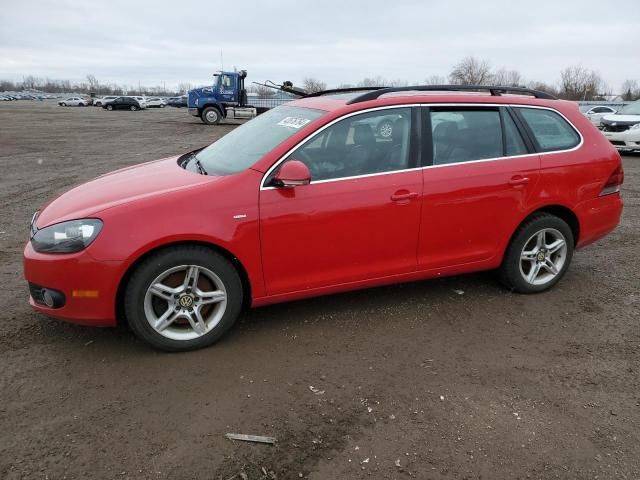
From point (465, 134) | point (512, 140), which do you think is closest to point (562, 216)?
point (512, 140)

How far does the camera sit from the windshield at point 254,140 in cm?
368

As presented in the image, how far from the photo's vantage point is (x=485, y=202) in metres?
3.96

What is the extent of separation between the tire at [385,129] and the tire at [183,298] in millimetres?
1476

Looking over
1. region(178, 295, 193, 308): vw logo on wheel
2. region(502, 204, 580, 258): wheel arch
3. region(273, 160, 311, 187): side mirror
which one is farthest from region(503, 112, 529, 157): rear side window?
region(178, 295, 193, 308): vw logo on wheel

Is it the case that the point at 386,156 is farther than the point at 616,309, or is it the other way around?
the point at 616,309

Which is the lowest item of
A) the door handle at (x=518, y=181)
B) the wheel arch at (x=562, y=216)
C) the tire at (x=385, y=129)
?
the wheel arch at (x=562, y=216)

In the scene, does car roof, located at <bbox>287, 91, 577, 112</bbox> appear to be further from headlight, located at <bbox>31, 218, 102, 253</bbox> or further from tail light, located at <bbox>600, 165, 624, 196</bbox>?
headlight, located at <bbox>31, 218, 102, 253</bbox>

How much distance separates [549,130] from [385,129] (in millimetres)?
1553

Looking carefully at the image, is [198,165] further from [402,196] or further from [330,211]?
[402,196]

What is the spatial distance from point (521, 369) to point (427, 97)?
6.92ft

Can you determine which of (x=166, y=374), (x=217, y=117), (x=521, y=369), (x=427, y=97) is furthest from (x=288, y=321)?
(x=217, y=117)

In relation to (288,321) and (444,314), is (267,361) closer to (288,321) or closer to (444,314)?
(288,321)

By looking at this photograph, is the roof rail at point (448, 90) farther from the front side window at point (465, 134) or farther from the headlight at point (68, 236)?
the headlight at point (68, 236)

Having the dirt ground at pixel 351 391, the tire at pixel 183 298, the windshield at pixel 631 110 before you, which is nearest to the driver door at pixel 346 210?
the tire at pixel 183 298
